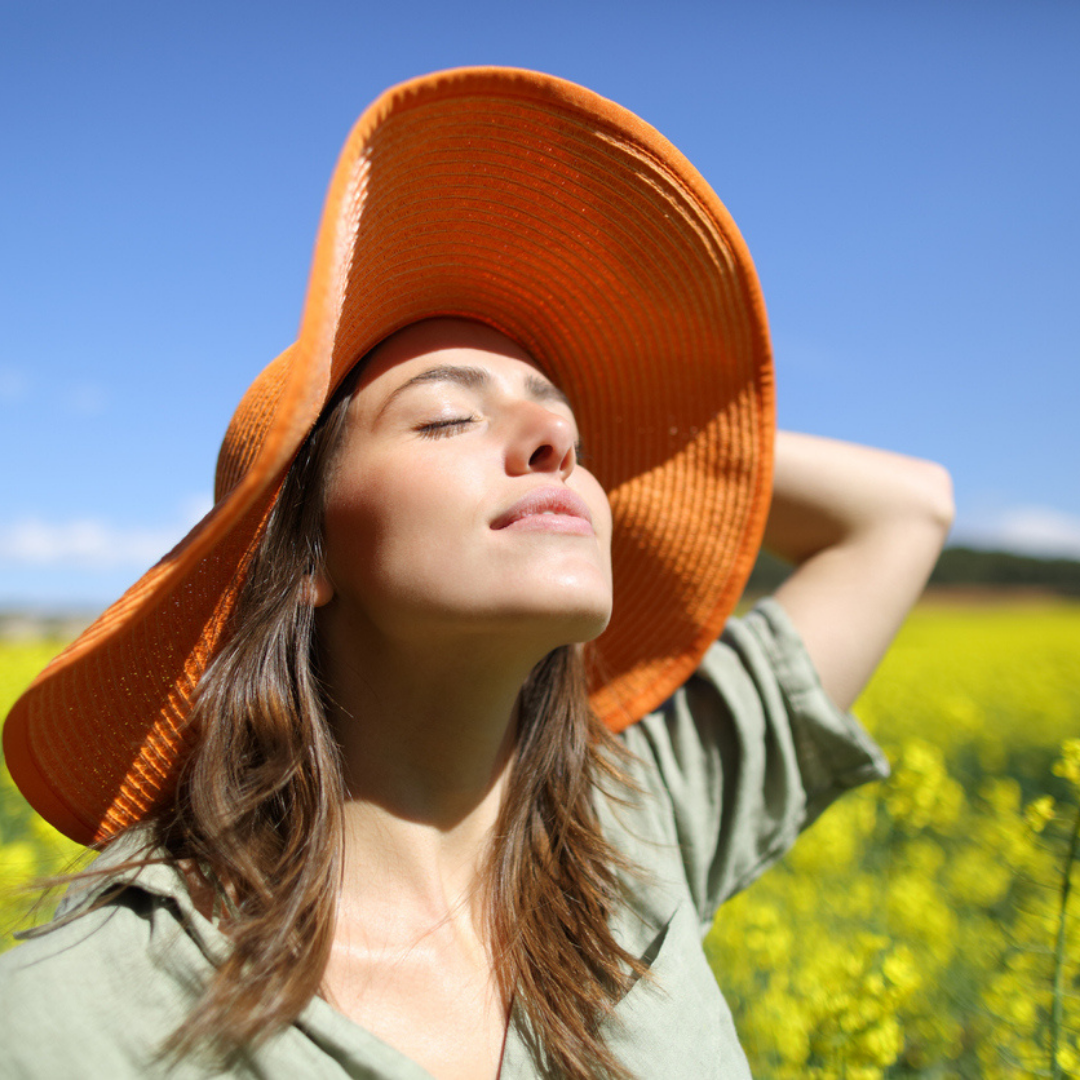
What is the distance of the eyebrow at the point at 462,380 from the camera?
1.21 meters

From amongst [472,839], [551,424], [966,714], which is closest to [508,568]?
[551,424]

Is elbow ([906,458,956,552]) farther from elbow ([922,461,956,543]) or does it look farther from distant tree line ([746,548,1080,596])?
distant tree line ([746,548,1080,596])

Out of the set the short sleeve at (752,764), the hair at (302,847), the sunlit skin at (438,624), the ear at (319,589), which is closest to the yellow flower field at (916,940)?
the short sleeve at (752,764)

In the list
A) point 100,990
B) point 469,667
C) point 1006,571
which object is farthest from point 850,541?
point 1006,571

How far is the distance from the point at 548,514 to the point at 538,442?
101mm

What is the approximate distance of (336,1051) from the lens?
3.24 ft

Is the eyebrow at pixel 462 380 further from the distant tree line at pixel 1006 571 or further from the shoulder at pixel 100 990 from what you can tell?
the distant tree line at pixel 1006 571

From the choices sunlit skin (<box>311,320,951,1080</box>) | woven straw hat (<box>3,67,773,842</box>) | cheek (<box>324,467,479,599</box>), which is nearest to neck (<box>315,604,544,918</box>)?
sunlit skin (<box>311,320,951,1080</box>)

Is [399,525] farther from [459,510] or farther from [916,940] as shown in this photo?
[916,940]

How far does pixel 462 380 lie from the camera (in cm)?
124

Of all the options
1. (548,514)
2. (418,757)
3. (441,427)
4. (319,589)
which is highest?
(441,427)

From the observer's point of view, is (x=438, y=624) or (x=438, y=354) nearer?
(x=438, y=624)

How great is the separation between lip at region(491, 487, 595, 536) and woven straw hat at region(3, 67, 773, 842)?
0.96ft

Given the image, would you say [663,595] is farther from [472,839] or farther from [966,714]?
[966,714]
